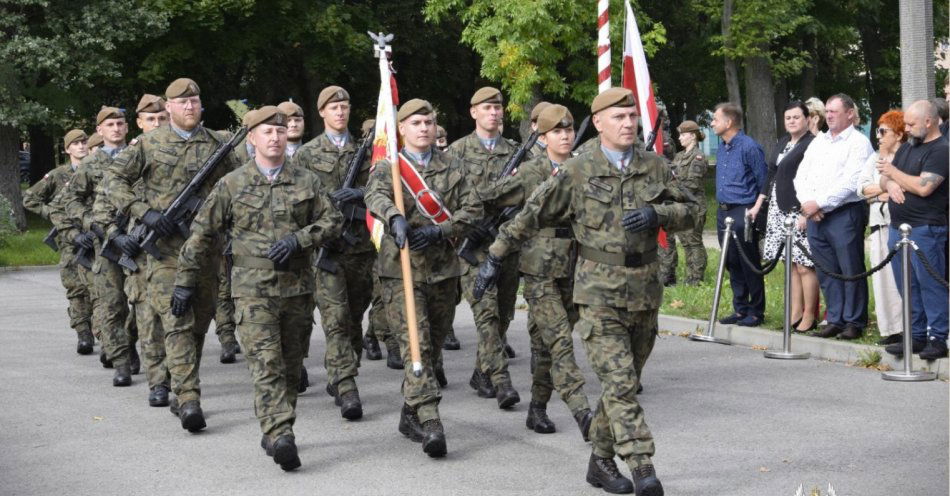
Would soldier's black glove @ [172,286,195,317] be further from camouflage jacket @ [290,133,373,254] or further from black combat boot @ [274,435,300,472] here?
camouflage jacket @ [290,133,373,254]

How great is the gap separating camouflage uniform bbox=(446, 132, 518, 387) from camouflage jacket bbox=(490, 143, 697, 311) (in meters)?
1.97

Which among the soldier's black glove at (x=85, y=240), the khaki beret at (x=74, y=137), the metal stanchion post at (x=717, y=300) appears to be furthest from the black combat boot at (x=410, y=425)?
the khaki beret at (x=74, y=137)

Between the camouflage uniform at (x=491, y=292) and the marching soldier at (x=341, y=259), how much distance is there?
2.56ft

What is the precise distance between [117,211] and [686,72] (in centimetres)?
3699

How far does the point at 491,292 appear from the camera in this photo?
9.91 metres

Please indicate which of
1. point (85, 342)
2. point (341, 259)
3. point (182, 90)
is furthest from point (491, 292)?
point (85, 342)

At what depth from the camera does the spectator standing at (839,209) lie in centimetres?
1191

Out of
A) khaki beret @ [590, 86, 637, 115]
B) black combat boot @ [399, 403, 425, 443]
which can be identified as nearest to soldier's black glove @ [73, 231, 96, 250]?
black combat boot @ [399, 403, 425, 443]

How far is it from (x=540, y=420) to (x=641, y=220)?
2.23 m

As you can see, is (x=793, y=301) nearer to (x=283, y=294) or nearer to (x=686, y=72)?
(x=283, y=294)

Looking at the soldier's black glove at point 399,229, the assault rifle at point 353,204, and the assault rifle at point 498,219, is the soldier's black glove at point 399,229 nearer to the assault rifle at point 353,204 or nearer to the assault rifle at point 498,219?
the assault rifle at point 498,219

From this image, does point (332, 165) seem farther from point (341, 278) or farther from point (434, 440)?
point (434, 440)

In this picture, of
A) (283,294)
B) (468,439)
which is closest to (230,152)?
(283,294)

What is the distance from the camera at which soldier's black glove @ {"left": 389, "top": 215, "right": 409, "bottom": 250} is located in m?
8.05
